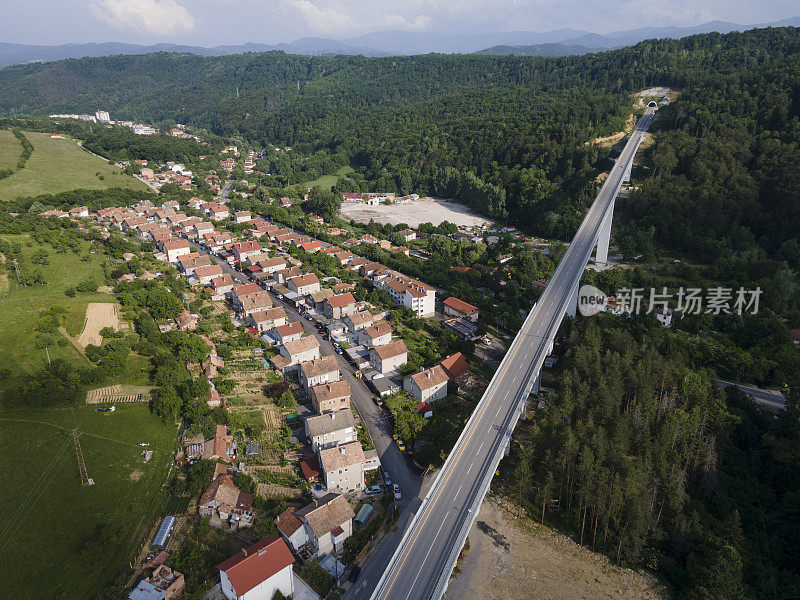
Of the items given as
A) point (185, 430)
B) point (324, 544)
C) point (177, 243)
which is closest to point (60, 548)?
point (185, 430)

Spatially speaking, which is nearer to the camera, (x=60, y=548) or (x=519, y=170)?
(x=60, y=548)

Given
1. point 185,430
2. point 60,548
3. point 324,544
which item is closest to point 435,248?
point 185,430

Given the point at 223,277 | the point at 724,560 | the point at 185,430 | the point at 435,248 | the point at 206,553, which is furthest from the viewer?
the point at 435,248

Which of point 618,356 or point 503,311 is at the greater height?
point 618,356

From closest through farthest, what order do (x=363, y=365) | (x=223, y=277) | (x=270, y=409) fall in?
(x=270, y=409), (x=363, y=365), (x=223, y=277)

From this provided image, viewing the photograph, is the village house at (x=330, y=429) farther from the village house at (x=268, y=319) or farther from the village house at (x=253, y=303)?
the village house at (x=253, y=303)

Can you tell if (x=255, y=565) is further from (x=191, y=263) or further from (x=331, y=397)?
(x=191, y=263)

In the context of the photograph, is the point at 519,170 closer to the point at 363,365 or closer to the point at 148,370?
the point at 363,365
